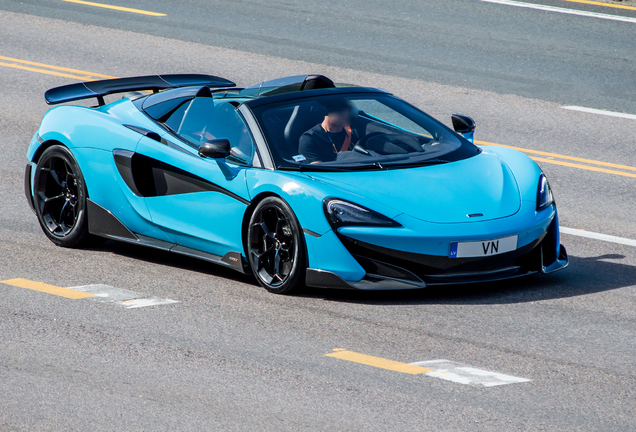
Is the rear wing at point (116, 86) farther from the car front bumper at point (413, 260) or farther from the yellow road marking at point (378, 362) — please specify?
the yellow road marking at point (378, 362)

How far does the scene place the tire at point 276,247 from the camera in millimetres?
6676

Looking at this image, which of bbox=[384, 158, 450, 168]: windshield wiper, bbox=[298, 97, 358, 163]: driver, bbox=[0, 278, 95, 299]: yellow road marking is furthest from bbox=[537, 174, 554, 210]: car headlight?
bbox=[0, 278, 95, 299]: yellow road marking

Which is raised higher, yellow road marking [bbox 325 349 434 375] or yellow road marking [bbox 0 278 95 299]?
yellow road marking [bbox 325 349 434 375]

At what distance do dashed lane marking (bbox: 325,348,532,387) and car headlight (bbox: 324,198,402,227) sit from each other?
41.4 inches

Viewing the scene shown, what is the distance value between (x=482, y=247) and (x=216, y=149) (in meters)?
1.93

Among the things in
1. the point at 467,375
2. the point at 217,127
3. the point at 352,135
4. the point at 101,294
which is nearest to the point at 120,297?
the point at 101,294

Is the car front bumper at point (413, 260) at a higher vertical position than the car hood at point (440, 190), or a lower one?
lower

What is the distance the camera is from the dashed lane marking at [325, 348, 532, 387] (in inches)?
209

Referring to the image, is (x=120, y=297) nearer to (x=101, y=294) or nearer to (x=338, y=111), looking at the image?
(x=101, y=294)

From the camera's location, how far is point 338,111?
752 cm

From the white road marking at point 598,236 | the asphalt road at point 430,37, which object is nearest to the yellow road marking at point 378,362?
the white road marking at point 598,236

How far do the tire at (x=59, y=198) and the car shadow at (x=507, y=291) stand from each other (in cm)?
221

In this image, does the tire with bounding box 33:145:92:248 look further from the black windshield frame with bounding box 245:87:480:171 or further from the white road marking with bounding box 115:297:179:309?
the black windshield frame with bounding box 245:87:480:171

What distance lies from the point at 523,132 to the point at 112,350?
23.3 feet
